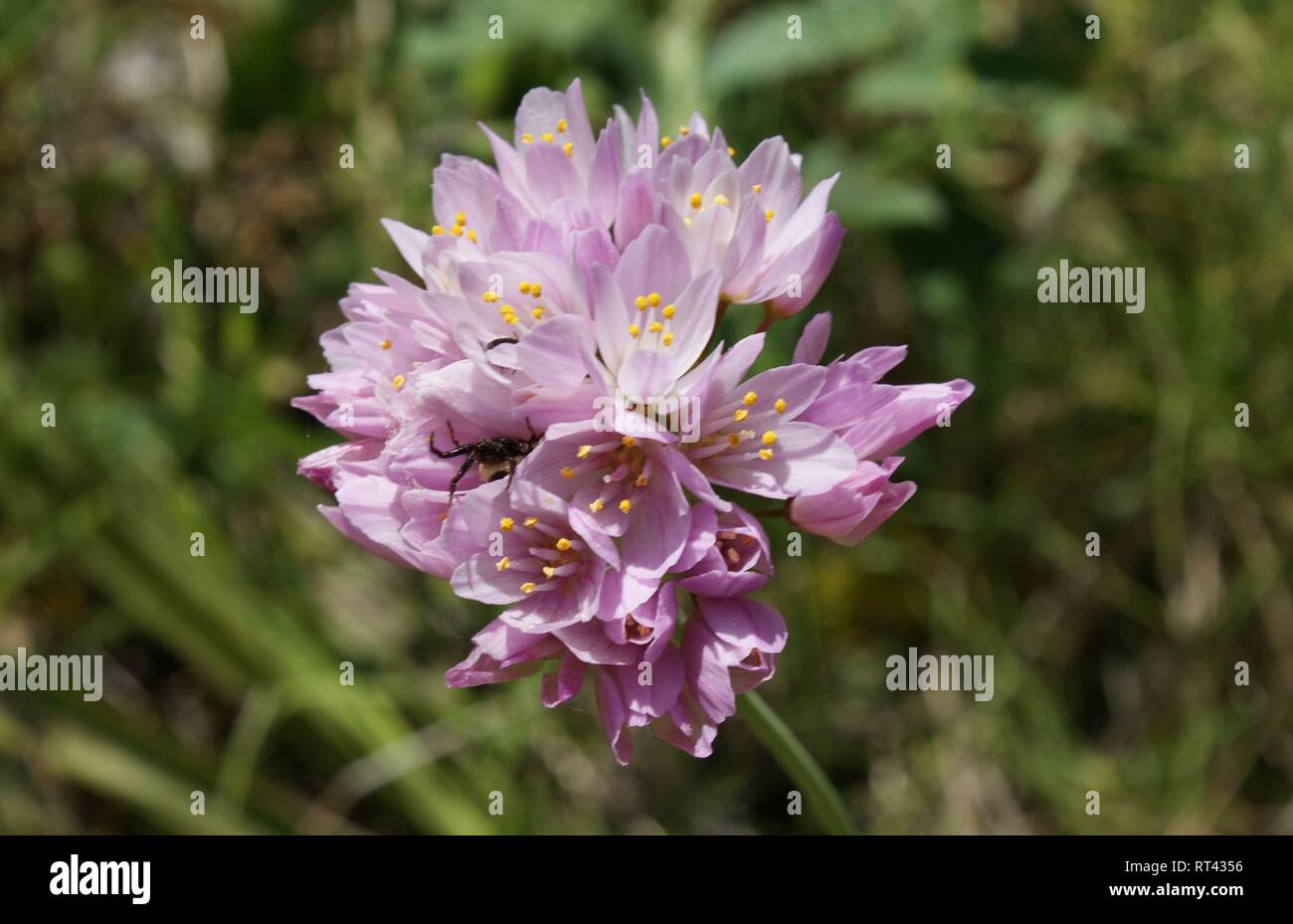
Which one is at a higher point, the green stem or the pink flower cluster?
the pink flower cluster

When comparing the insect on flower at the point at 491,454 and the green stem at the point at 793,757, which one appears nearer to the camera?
the insect on flower at the point at 491,454

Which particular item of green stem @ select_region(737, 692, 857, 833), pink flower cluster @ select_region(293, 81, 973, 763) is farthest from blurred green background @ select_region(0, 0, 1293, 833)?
pink flower cluster @ select_region(293, 81, 973, 763)

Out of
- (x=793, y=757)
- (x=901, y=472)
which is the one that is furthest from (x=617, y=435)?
(x=901, y=472)

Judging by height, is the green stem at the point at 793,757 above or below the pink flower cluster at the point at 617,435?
below

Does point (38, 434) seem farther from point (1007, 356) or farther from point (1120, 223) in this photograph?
point (1120, 223)

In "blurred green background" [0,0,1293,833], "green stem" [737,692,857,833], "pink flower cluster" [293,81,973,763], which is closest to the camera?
"pink flower cluster" [293,81,973,763]

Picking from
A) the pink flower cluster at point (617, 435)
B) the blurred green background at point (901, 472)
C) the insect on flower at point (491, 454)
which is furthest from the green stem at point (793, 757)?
the blurred green background at point (901, 472)

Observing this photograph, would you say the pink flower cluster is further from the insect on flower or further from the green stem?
the green stem

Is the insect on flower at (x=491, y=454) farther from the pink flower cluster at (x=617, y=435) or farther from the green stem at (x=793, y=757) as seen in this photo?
the green stem at (x=793, y=757)
